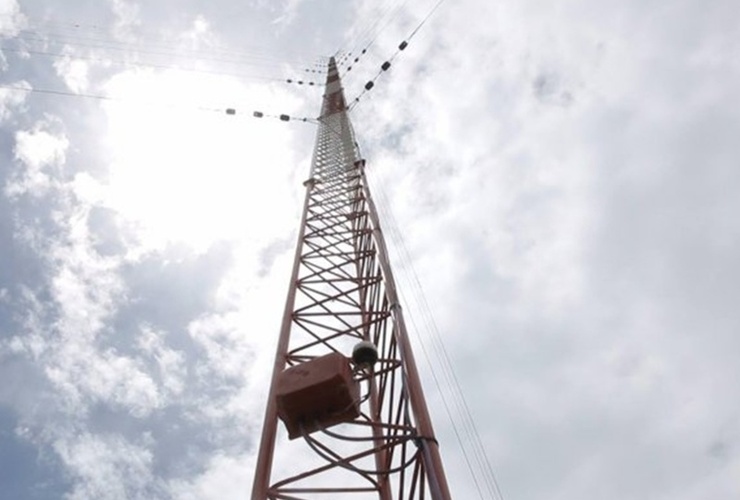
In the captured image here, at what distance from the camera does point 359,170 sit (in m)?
18.8

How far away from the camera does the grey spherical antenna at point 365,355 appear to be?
7562mm

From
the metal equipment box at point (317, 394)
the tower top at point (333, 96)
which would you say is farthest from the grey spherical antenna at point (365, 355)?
the tower top at point (333, 96)

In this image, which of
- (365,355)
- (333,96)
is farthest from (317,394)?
(333,96)

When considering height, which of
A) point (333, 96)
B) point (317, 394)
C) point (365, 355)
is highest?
point (333, 96)

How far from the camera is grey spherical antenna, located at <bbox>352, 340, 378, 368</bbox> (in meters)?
7.56

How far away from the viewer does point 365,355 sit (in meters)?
7.57

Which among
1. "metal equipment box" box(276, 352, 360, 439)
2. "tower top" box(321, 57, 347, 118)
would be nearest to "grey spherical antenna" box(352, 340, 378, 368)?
"metal equipment box" box(276, 352, 360, 439)

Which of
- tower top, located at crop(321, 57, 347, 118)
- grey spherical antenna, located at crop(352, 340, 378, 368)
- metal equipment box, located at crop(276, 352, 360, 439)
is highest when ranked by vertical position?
tower top, located at crop(321, 57, 347, 118)

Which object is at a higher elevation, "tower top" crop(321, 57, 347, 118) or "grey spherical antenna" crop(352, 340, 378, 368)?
Result: "tower top" crop(321, 57, 347, 118)

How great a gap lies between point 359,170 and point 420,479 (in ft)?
43.1

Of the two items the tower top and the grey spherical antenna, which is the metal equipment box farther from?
the tower top

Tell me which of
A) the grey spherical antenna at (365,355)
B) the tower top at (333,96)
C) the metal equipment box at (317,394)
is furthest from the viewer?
the tower top at (333,96)

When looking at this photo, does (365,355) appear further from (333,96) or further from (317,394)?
(333,96)

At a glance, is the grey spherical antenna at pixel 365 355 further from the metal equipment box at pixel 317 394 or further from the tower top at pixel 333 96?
the tower top at pixel 333 96
